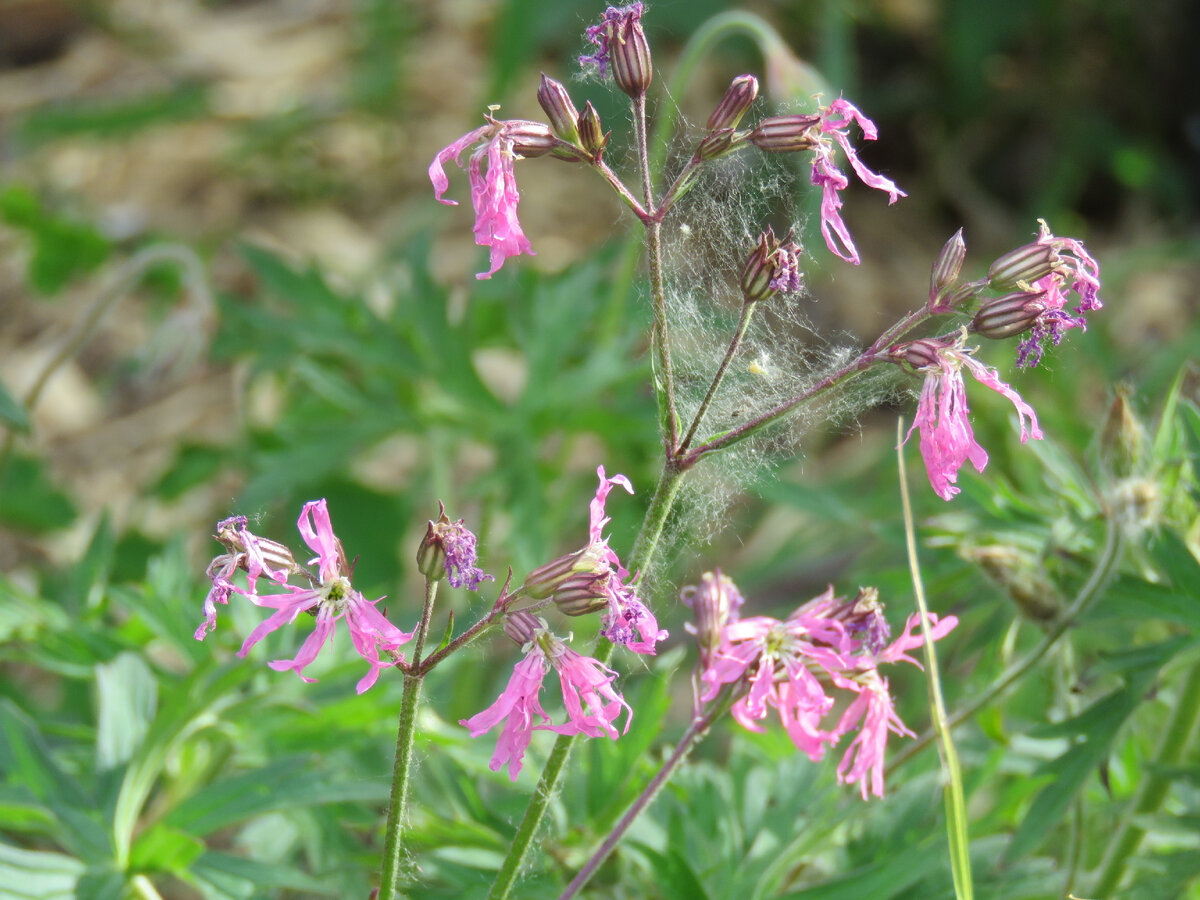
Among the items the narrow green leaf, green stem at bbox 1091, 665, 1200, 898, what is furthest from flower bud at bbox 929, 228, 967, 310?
the narrow green leaf

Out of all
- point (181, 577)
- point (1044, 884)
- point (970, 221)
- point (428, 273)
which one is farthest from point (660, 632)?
point (970, 221)

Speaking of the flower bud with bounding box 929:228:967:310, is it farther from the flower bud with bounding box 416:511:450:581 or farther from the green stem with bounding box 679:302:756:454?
the flower bud with bounding box 416:511:450:581

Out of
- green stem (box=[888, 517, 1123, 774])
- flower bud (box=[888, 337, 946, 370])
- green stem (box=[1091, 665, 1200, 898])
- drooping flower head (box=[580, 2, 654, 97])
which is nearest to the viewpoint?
flower bud (box=[888, 337, 946, 370])

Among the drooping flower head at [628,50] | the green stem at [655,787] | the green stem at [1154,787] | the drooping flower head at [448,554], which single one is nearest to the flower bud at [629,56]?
the drooping flower head at [628,50]

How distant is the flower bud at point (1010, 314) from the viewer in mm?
1178

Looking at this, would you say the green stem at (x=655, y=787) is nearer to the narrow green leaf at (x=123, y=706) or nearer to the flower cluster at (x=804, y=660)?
the flower cluster at (x=804, y=660)

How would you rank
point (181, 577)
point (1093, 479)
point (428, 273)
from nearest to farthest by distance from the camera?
point (1093, 479)
point (181, 577)
point (428, 273)

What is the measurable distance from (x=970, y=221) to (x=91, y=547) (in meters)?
3.94

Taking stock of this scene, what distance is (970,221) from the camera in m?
4.91

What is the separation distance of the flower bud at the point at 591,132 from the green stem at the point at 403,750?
0.53 m

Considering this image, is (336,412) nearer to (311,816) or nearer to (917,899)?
(311,816)

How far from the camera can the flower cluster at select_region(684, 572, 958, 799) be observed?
1206 millimetres

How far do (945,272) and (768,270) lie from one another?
0.71 ft

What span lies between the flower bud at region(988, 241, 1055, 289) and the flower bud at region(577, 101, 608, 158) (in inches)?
18.3
